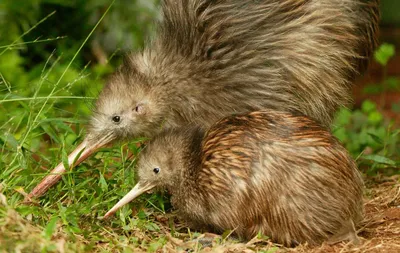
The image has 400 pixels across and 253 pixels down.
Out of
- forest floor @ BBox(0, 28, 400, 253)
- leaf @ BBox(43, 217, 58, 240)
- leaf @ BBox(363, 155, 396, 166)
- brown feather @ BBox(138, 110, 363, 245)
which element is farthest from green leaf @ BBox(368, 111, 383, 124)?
leaf @ BBox(43, 217, 58, 240)

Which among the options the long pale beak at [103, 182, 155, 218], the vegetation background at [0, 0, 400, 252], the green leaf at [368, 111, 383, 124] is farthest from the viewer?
the green leaf at [368, 111, 383, 124]

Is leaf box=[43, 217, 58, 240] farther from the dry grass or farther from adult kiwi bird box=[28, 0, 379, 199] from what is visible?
adult kiwi bird box=[28, 0, 379, 199]

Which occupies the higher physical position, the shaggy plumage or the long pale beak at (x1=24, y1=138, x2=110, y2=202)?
the shaggy plumage

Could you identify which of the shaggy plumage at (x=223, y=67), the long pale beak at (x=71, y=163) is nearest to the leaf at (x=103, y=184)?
the long pale beak at (x=71, y=163)

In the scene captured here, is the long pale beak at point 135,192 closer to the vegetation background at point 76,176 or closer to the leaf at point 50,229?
the vegetation background at point 76,176

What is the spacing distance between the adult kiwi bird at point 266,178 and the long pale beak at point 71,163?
1.70 feet

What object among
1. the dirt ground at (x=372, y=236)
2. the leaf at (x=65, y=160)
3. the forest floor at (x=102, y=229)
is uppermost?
the leaf at (x=65, y=160)

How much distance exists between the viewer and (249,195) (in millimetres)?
3848

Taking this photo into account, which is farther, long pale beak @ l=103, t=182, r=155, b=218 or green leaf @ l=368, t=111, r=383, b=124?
green leaf @ l=368, t=111, r=383, b=124

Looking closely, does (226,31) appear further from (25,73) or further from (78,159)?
(25,73)

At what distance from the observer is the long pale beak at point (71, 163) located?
431cm

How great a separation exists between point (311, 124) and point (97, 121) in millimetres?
1208

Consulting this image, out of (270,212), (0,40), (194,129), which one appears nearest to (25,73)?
(0,40)

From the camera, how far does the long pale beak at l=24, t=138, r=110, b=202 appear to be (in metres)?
4.31
